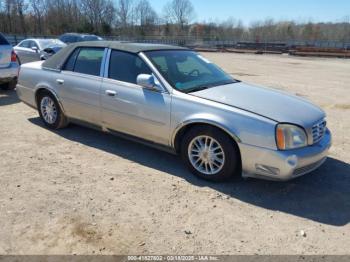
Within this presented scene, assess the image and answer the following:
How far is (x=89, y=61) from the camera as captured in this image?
5.26 meters

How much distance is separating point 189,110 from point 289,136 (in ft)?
3.88

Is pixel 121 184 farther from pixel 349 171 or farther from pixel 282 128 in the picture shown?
pixel 349 171

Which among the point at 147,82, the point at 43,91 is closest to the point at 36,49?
the point at 43,91

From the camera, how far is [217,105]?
3.90m

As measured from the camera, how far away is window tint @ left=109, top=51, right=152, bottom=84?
4.59 meters

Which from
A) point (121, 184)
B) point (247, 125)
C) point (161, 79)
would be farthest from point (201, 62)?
point (121, 184)

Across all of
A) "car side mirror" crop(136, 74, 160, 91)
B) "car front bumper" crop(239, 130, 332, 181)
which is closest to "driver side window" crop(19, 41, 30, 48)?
"car side mirror" crop(136, 74, 160, 91)

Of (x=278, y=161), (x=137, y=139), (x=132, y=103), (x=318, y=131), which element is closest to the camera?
(x=278, y=161)

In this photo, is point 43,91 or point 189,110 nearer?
point 189,110

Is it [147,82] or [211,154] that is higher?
[147,82]

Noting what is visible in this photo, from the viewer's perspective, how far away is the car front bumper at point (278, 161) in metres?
3.54

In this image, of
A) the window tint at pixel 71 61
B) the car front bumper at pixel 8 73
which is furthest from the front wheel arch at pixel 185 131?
the car front bumper at pixel 8 73

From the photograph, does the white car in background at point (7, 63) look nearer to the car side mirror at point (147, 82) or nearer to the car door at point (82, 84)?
the car door at point (82, 84)

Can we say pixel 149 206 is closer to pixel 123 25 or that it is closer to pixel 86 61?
pixel 86 61
